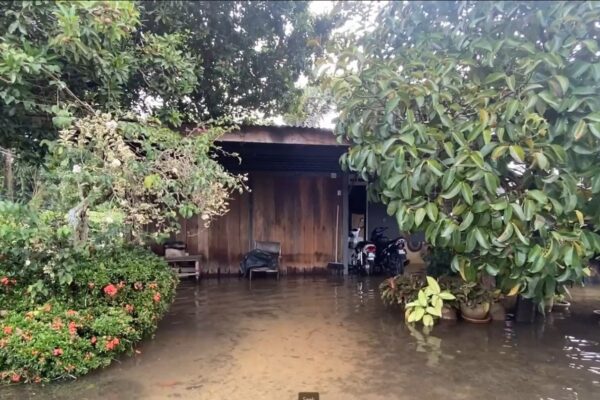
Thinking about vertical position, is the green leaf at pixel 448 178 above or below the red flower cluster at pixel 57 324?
above

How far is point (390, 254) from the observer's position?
9008 mm

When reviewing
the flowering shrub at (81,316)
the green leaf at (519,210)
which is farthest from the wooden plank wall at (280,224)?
the green leaf at (519,210)

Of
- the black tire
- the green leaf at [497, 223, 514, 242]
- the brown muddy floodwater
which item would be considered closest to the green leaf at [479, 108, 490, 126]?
the green leaf at [497, 223, 514, 242]

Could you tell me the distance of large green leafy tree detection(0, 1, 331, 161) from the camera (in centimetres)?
327

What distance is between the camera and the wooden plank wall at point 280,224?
29.7ft

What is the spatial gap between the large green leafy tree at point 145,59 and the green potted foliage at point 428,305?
3063mm

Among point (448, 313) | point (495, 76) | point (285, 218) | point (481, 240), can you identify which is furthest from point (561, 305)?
point (285, 218)

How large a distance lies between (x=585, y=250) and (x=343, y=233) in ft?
21.7

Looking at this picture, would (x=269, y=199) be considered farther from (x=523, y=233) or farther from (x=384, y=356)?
(x=523, y=233)

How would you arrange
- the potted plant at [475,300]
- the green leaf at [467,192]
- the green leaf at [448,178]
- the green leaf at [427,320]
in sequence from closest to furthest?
1. the green leaf at [467,192]
2. the green leaf at [448,178]
3. the green leaf at [427,320]
4. the potted plant at [475,300]

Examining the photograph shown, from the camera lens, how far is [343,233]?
9.48 meters

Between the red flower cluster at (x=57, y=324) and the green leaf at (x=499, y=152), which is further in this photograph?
the red flower cluster at (x=57, y=324)

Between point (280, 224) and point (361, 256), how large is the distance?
70.3 inches

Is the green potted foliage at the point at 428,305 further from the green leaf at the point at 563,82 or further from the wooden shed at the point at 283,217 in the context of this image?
the wooden shed at the point at 283,217
